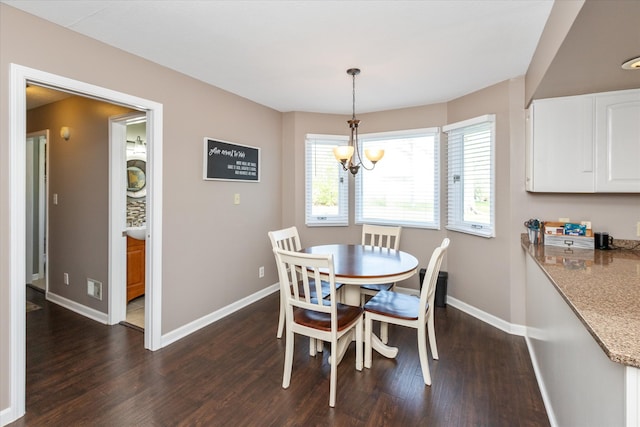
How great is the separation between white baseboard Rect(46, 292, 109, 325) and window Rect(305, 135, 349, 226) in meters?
2.49

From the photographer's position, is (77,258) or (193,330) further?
(77,258)

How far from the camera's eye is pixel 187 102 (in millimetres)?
2965

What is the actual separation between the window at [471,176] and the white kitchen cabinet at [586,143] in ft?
1.82

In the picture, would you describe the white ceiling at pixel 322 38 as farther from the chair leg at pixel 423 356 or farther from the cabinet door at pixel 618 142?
the chair leg at pixel 423 356

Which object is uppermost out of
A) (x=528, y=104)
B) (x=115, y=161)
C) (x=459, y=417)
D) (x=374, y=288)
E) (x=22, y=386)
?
(x=528, y=104)

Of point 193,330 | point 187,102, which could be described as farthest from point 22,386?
point 187,102

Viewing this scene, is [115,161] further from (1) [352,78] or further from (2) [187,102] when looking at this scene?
(1) [352,78]

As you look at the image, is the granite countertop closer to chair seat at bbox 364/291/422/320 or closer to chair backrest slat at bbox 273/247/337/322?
chair seat at bbox 364/291/422/320

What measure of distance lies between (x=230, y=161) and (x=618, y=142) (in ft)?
11.0

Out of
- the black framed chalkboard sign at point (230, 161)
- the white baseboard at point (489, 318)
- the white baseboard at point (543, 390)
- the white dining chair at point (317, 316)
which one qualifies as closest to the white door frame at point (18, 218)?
the black framed chalkboard sign at point (230, 161)

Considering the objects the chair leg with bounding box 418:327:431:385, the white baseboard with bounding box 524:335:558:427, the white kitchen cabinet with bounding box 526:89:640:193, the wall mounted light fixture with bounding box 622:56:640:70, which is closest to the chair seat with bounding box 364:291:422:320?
the chair leg with bounding box 418:327:431:385

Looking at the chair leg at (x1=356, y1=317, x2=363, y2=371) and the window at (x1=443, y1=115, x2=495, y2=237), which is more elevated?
the window at (x1=443, y1=115, x2=495, y2=237)

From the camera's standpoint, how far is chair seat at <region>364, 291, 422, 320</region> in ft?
7.56

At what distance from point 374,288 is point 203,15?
8.49 ft
